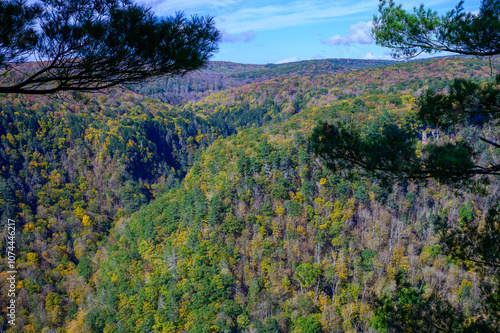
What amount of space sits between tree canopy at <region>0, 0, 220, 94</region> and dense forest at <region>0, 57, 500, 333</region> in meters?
4.84

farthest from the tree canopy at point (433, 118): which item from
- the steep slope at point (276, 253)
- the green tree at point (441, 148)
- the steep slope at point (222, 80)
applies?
the steep slope at point (222, 80)

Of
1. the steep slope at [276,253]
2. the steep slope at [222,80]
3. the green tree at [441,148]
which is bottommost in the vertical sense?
the steep slope at [276,253]

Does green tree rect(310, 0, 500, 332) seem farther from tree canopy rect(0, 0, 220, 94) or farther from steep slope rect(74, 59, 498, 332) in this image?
steep slope rect(74, 59, 498, 332)

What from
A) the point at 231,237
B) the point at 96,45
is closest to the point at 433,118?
the point at 96,45

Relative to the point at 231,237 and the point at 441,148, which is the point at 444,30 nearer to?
the point at 441,148

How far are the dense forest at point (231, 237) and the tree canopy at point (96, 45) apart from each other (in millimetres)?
4841

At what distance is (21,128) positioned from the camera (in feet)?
168

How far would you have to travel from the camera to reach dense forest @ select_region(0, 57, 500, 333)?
22.8m

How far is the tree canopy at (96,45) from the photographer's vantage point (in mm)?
3812

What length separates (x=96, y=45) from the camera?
432 cm

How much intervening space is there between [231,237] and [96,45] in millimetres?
25284

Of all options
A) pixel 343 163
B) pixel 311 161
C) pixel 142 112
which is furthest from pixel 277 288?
pixel 142 112

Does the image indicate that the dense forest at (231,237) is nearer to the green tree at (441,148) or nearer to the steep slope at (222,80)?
the green tree at (441,148)

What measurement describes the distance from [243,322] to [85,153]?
162 feet
